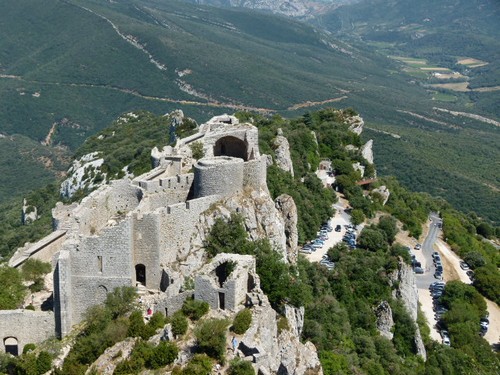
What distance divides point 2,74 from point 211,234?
180m

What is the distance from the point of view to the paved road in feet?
185

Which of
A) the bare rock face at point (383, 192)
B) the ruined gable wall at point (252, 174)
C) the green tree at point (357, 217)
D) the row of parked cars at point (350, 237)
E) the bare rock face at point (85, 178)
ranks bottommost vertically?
the bare rock face at point (85, 178)

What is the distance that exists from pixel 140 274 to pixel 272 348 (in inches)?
257

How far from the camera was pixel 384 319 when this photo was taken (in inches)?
1779

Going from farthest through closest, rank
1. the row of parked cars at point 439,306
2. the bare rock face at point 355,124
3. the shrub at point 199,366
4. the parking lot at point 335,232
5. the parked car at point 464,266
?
the bare rock face at point 355,124
the parked car at point 464,266
the row of parked cars at point 439,306
the parking lot at point 335,232
the shrub at point 199,366

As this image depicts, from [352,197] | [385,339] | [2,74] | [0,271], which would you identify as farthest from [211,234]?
[2,74]

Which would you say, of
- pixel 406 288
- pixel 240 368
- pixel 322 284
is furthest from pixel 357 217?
pixel 240 368

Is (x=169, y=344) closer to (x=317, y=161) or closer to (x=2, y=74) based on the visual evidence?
(x=317, y=161)

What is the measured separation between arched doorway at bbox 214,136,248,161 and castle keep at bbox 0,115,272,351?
4.37 meters

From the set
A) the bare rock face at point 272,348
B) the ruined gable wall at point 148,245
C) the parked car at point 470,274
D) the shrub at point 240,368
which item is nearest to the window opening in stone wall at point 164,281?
the ruined gable wall at point 148,245

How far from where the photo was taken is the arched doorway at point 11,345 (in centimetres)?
2731

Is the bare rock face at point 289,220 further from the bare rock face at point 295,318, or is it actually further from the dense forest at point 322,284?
the bare rock face at point 295,318

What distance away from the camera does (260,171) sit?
3319 centimetres

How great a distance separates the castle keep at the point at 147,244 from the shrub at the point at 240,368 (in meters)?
2.72
